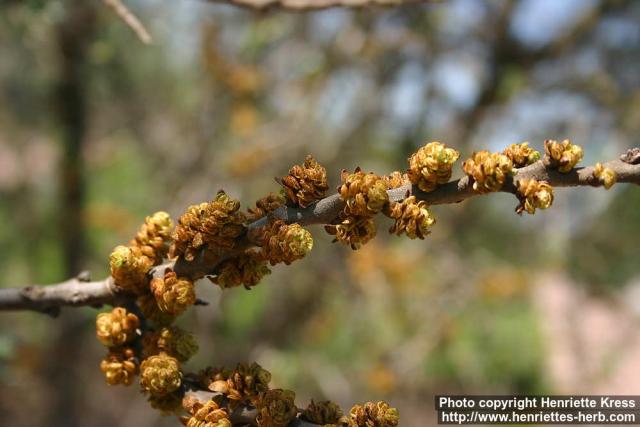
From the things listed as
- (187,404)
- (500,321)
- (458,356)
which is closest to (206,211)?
(187,404)

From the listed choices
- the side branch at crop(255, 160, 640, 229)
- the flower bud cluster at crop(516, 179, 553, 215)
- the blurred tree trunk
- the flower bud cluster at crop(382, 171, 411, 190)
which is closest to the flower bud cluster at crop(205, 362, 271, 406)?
the side branch at crop(255, 160, 640, 229)

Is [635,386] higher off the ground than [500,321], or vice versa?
[500,321]

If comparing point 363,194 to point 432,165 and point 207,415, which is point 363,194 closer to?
point 432,165

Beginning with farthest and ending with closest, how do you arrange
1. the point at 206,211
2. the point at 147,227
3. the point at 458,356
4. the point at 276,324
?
the point at 458,356 → the point at 276,324 → the point at 147,227 → the point at 206,211

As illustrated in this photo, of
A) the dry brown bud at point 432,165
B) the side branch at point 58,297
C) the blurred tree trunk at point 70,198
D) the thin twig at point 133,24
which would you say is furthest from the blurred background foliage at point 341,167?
the dry brown bud at point 432,165

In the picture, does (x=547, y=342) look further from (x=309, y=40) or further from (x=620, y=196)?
(x=309, y=40)

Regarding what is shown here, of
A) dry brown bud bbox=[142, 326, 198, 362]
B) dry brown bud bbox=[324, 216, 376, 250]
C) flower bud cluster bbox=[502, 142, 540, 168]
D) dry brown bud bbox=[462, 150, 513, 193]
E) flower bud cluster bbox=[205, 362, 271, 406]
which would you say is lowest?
flower bud cluster bbox=[205, 362, 271, 406]

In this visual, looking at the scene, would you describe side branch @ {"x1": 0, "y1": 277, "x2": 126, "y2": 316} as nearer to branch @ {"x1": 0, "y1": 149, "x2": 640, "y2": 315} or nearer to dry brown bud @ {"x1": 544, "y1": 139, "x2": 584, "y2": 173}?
branch @ {"x1": 0, "y1": 149, "x2": 640, "y2": 315}

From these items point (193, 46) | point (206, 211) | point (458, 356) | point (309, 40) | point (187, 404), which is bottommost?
point (187, 404)

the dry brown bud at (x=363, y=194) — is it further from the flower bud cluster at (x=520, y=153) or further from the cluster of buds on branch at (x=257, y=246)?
the flower bud cluster at (x=520, y=153)
